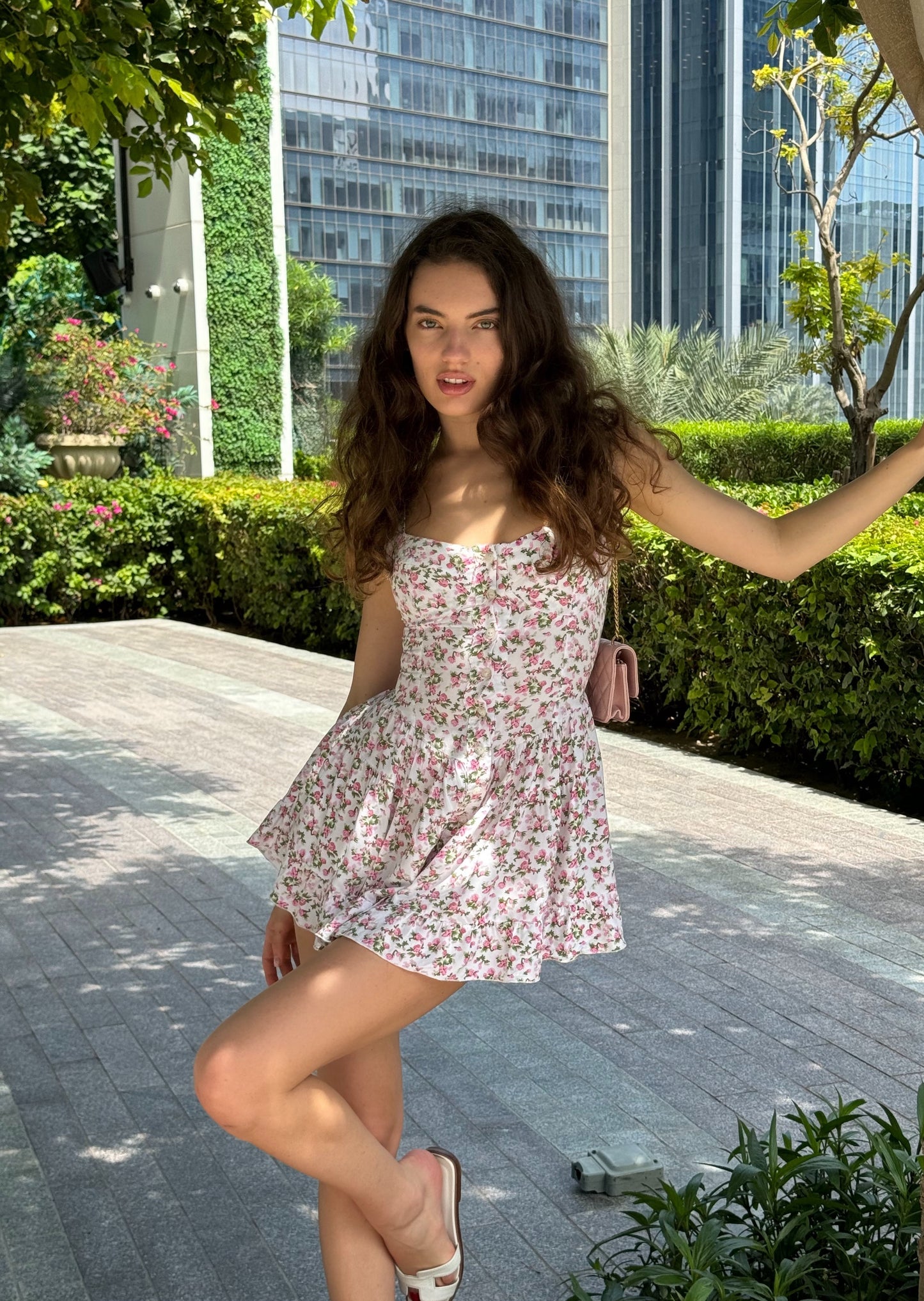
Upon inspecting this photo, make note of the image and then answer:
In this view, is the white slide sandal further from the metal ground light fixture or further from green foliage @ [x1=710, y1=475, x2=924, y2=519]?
green foliage @ [x1=710, y1=475, x2=924, y2=519]

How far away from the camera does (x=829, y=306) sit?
15656 millimetres

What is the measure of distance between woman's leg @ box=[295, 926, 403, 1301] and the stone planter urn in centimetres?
1256

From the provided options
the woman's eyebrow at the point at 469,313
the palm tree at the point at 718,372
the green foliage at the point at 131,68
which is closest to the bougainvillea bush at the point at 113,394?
the green foliage at the point at 131,68

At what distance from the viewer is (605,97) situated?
6059 centimetres

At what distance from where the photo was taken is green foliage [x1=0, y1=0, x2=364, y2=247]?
3.67 meters

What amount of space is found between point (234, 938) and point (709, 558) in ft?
11.6

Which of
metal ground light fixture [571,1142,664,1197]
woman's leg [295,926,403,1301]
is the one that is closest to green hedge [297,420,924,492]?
metal ground light fixture [571,1142,664,1197]

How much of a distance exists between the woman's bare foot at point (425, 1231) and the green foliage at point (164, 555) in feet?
31.1

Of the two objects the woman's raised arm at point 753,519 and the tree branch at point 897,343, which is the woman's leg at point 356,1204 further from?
the tree branch at point 897,343

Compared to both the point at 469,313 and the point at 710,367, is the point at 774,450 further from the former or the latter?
the point at 469,313

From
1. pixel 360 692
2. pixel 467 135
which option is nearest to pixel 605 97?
pixel 467 135

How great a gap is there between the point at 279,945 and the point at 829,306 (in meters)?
14.7

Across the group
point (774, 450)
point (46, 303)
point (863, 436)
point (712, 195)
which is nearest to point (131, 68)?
point (863, 436)

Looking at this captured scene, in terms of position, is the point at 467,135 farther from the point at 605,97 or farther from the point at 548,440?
the point at 548,440
